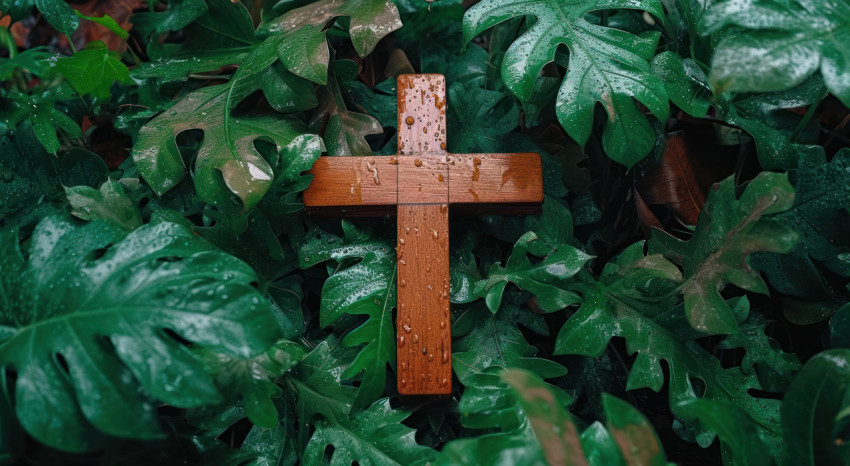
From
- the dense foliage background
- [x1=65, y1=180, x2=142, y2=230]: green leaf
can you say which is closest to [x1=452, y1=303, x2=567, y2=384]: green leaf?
the dense foliage background

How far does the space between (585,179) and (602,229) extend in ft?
0.43

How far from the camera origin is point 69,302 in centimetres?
79

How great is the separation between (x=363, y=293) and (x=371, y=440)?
0.90ft

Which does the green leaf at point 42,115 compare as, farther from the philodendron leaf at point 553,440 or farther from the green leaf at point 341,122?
the philodendron leaf at point 553,440

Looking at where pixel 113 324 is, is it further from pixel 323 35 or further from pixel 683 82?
pixel 683 82

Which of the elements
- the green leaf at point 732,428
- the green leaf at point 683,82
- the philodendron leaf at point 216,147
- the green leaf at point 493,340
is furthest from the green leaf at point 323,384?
the green leaf at point 683,82

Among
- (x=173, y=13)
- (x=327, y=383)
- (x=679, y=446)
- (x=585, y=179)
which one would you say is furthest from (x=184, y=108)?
(x=679, y=446)

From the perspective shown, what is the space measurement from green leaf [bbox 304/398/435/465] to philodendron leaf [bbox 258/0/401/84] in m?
0.65

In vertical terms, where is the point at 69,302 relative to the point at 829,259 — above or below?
above

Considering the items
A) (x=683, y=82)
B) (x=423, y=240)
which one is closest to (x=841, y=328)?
(x=683, y=82)

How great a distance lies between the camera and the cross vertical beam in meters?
1.05

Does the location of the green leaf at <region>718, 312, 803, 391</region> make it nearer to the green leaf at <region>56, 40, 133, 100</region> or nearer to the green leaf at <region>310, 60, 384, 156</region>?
the green leaf at <region>310, 60, 384, 156</region>

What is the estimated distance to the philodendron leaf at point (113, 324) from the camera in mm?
685

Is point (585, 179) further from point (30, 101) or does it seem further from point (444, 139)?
point (30, 101)
